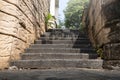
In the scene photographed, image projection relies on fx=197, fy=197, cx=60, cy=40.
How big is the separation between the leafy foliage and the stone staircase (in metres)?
11.8

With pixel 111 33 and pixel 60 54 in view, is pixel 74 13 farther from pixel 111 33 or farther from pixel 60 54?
pixel 111 33

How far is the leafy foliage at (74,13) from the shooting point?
18.9 m

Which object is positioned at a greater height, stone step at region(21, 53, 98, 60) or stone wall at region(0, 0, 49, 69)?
stone wall at region(0, 0, 49, 69)

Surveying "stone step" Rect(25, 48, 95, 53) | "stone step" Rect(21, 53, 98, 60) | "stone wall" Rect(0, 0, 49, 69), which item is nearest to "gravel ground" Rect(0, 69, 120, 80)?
"stone wall" Rect(0, 0, 49, 69)

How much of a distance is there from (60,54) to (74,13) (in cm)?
1497

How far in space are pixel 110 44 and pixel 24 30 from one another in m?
2.12

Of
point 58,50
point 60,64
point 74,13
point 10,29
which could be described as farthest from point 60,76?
point 74,13

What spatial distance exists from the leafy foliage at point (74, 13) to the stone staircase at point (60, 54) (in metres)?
11.8

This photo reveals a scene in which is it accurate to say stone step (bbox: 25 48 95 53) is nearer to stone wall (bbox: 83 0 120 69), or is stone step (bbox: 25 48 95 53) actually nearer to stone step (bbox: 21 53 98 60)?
stone step (bbox: 21 53 98 60)

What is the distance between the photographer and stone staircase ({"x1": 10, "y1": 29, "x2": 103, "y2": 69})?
4.16 m

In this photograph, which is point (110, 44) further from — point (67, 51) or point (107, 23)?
point (67, 51)

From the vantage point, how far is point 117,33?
386cm

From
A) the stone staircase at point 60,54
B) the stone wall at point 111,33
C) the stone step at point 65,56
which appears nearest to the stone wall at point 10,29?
the stone staircase at point 60,54

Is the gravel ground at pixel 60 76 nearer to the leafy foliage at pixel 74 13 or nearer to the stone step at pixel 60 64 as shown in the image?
the stone step at pixel 60 64
